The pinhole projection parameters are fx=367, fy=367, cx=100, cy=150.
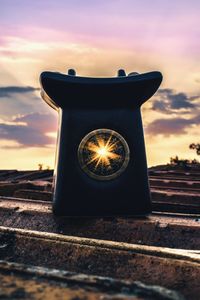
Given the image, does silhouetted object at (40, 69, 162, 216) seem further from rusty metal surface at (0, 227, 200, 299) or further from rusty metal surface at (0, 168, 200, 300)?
rusty metal surface at (0, 227, 200, 299)

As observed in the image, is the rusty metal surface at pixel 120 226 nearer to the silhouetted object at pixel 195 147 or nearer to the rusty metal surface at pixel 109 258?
the rusty metal surface at pixel 109 258

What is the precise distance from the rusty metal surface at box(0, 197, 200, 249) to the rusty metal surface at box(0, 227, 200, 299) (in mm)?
662

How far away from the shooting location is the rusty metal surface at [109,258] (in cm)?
276

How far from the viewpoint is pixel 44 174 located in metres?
10.5

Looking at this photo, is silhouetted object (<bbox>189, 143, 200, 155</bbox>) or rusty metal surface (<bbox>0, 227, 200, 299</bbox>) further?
silhouetted object (<bbox>189, 143, 200, 155</bbox>)

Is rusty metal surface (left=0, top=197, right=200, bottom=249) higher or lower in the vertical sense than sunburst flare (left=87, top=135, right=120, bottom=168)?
lower

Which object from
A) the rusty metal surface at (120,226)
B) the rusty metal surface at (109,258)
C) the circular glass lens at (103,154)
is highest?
the circular glass lens at (103,154)

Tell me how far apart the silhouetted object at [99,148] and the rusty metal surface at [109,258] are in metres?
1.29

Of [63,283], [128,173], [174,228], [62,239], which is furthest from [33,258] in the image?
[128,173]

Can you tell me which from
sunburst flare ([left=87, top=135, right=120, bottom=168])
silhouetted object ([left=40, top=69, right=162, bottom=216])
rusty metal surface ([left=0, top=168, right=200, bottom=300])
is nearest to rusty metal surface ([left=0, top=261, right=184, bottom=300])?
rusty metal surface ([left=0, top=168, right=200, bottom=300])

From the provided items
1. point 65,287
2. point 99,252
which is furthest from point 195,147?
point 65,287

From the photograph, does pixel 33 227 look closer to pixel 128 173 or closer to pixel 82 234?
pixel 82 234

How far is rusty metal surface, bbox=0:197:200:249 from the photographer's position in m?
3.95

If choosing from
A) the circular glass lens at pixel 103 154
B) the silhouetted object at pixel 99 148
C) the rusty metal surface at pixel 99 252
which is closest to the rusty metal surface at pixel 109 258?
the rusty metal surface at pixel 99 252
